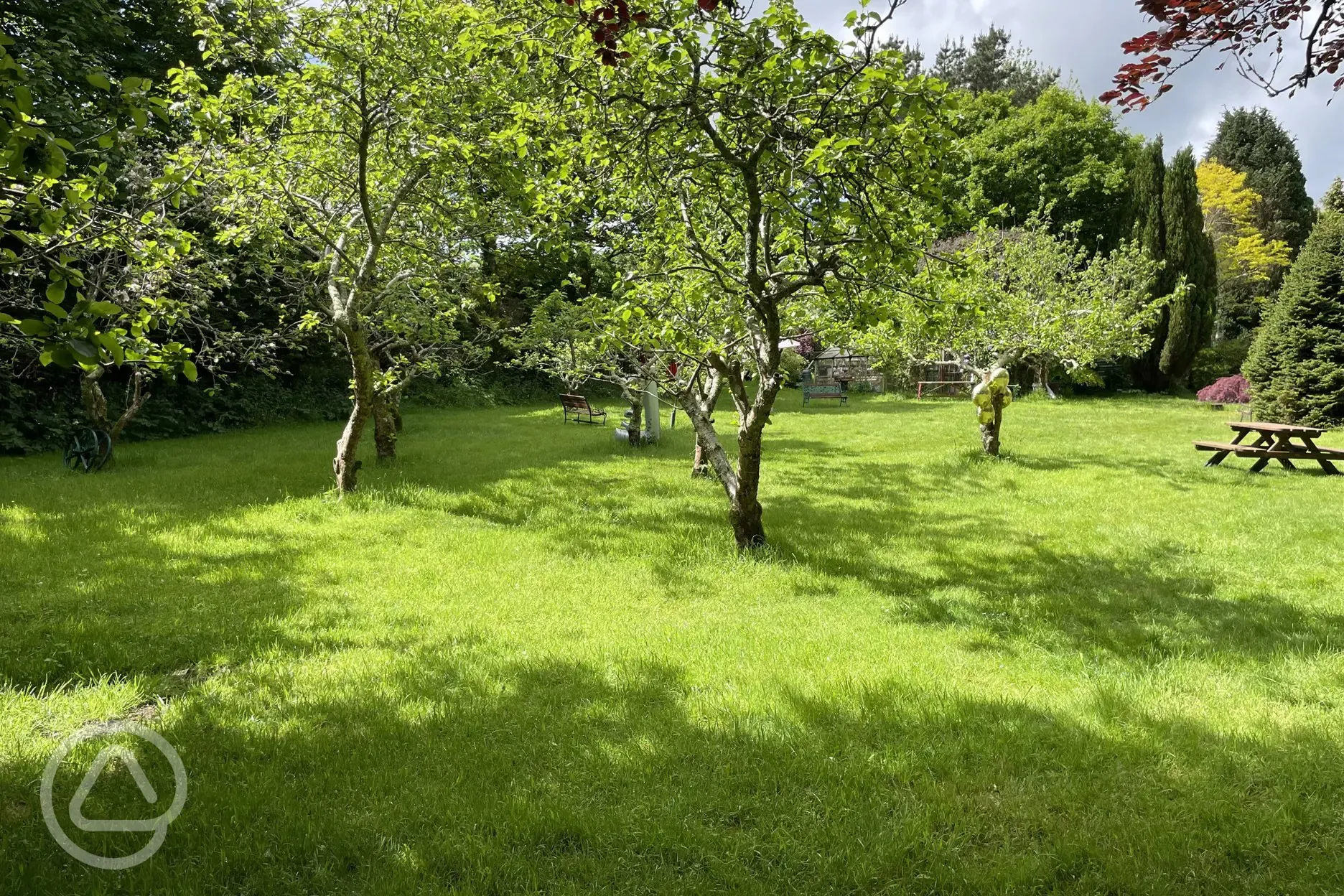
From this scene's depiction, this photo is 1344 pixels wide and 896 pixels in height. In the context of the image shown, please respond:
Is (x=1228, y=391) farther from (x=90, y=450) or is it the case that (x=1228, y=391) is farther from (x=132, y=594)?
(x=90, y=450)

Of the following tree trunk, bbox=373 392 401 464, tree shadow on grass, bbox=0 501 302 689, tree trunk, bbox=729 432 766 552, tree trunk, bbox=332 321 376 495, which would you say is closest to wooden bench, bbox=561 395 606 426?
tree trunk, bbox=373 392 401 464

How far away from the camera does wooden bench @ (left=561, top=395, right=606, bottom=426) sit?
1850cm

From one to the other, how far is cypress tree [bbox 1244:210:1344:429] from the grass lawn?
979 cm

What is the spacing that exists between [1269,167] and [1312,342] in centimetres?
3374

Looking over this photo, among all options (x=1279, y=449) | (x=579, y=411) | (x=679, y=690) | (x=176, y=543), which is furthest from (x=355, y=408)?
(x=1279, y=449)

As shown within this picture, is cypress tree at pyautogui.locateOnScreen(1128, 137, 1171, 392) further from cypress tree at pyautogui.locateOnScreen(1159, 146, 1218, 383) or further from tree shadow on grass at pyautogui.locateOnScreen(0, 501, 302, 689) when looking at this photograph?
tree shadow on grass at pyautogui.locateOnScreen(0, 501, 302, 689)

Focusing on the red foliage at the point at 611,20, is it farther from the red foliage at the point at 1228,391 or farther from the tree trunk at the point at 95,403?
the red foliage at the point at 1228,391

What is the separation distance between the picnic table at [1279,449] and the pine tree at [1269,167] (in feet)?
122

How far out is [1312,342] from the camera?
1628 cm

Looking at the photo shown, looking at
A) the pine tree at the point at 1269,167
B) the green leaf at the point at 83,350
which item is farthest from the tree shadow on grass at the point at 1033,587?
the pine tree at the point at 1269,167

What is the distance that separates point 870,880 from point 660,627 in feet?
8.97

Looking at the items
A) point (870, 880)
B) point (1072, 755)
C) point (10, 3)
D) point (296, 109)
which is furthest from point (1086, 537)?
point (10, 3)

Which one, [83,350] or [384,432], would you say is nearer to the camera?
[83,350]

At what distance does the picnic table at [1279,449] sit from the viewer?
33.9ft
